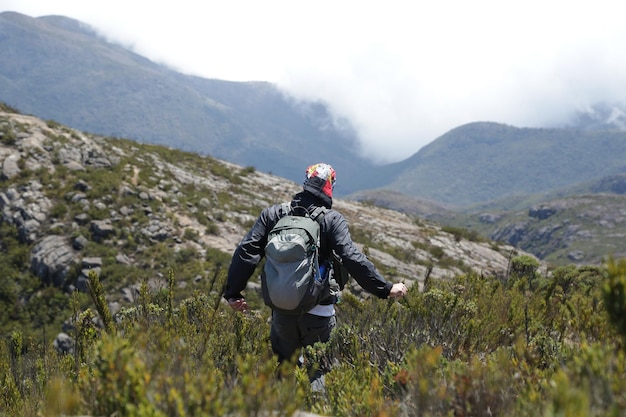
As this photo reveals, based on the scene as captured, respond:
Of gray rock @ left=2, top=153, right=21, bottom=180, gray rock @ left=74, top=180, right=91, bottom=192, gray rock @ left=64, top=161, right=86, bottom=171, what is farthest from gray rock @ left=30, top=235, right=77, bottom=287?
gray rock @ left=64, top=161, right=86, bottom=171

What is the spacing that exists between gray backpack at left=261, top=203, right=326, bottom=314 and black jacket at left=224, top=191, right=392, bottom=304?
21 cm

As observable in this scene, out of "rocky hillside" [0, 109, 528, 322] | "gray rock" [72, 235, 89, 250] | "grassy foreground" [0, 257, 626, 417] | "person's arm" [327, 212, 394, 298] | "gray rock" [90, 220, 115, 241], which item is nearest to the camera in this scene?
"grassy foreground" [0, 257, 626, 417]

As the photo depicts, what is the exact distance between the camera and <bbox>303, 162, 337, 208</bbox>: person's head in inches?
157

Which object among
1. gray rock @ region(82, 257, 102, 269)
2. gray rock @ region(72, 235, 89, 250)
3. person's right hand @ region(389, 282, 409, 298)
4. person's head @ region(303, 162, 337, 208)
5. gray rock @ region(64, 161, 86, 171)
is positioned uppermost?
person's head @ region(303, 162, 337, 208)

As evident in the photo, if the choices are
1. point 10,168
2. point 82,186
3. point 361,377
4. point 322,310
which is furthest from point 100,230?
point 361,377

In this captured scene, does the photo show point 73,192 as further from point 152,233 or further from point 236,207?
point 236,207

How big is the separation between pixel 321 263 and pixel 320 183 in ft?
2.51

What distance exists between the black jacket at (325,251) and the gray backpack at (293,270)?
0.21m

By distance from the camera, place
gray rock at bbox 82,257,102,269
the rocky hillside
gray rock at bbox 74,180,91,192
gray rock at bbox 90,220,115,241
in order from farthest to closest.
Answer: gray rock at bbox 74,180,91,192
gray rock at bbox 90,220,115,241
the rocky hillside
gray rock at bbox 82,257,102,269

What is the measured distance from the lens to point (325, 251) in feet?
12.8

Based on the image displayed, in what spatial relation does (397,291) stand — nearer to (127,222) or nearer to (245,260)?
(245,260)

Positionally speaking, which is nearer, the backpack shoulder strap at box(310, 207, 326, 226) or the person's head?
the backpack shoulder strap at box(310, 207, 326, 226)

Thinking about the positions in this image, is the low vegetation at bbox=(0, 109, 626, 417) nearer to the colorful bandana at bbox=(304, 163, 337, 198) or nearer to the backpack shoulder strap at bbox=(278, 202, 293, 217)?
the backpack shoulder strap at bbox=(278, 202, 293, 217)

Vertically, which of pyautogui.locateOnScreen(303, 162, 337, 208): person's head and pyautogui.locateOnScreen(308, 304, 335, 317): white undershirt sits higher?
pyautogui.locateOnScreen(303, 162, 337, 208): person's head
